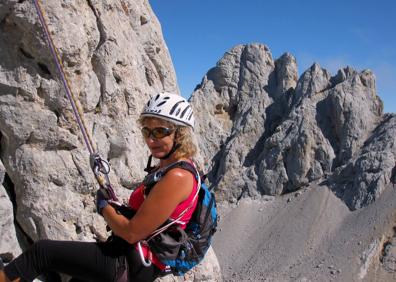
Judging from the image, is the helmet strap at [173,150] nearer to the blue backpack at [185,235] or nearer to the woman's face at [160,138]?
the woman's face at [160,138]

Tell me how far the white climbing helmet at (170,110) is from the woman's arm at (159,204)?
2.10 ft

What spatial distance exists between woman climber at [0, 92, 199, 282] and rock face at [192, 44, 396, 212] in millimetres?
49053

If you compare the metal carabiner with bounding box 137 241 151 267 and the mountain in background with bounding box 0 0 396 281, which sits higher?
the mountain in background with bounding box 0 0 396 281

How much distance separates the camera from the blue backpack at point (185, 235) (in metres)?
3.76

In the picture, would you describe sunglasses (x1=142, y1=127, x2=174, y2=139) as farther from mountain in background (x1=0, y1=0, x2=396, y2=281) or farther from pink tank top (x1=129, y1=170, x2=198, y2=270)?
mountain in background (x1=0, y1=0, x2=396, y2=281)

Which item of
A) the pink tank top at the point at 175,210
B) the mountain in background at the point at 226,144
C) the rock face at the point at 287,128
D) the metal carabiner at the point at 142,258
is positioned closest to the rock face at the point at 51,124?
the mountain in background at the point at 226,144

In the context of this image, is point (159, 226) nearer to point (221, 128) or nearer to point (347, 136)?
point (347, 136)

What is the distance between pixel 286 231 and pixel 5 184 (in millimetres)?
45754

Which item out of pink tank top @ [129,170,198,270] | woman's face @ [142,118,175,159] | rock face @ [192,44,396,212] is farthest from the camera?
rock face @ [192,44,396,212]

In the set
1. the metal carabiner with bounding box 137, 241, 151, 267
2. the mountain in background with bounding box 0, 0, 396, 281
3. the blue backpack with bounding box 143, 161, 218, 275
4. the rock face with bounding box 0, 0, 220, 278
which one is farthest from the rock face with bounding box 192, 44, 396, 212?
the metal carabiner with bounding box 137, 241, 151, 267

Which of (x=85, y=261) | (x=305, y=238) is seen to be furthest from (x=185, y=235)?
(x=305, y=238)

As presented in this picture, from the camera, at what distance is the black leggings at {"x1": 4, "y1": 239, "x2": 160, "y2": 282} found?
12.5 ft

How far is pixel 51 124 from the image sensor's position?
28.1ft

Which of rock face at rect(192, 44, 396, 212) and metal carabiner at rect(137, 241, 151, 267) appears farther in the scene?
rock face at rect(192, 44, 396, 212)
